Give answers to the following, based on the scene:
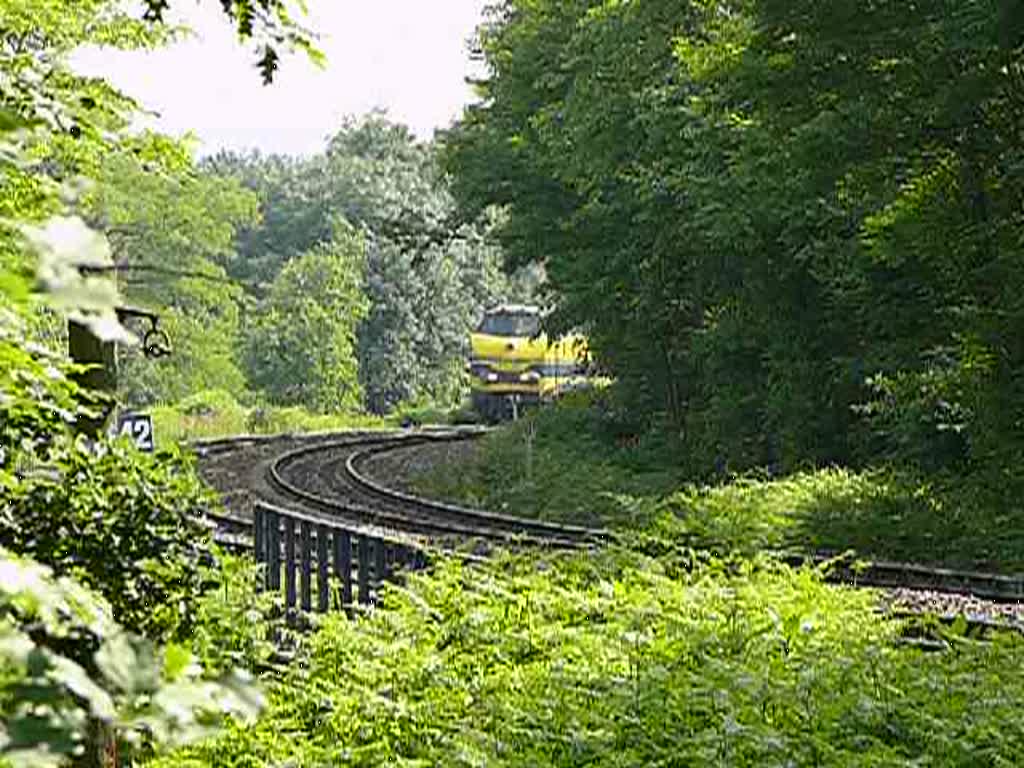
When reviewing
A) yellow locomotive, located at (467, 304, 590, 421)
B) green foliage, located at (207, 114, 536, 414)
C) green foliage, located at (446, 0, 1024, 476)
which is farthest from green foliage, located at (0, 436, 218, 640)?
green foliage, located at (207, 114, 536, 414)

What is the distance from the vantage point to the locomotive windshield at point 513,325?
45.0 m

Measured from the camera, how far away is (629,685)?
7.08 metres

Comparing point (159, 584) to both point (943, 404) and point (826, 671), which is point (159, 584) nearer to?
point (826, 671)

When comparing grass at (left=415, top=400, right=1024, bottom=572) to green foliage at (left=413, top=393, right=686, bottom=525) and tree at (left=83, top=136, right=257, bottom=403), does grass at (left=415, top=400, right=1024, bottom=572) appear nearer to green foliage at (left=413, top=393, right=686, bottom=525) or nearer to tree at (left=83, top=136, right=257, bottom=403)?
green foliage at (left=413, top=393, right=686, bottom=525)

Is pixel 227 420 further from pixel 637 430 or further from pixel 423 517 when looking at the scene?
pixel 423 517

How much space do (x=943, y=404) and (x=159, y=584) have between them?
45.5 ft

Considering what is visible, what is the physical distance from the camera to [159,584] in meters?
6.68

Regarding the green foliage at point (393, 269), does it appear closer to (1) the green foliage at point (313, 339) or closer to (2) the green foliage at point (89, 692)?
(1) the green foliage at point (313, 339)

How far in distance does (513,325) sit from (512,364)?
1124 millimetres

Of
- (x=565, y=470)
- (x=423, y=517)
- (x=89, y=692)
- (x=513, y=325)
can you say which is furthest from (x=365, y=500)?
(x=89, y=692)

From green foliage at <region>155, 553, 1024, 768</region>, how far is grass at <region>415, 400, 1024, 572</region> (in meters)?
3.82

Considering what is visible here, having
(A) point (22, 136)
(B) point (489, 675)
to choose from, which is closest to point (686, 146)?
(B) point (489, 675)

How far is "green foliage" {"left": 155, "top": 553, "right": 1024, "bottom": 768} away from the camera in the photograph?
6.30 meters

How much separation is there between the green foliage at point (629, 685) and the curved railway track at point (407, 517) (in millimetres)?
1338
